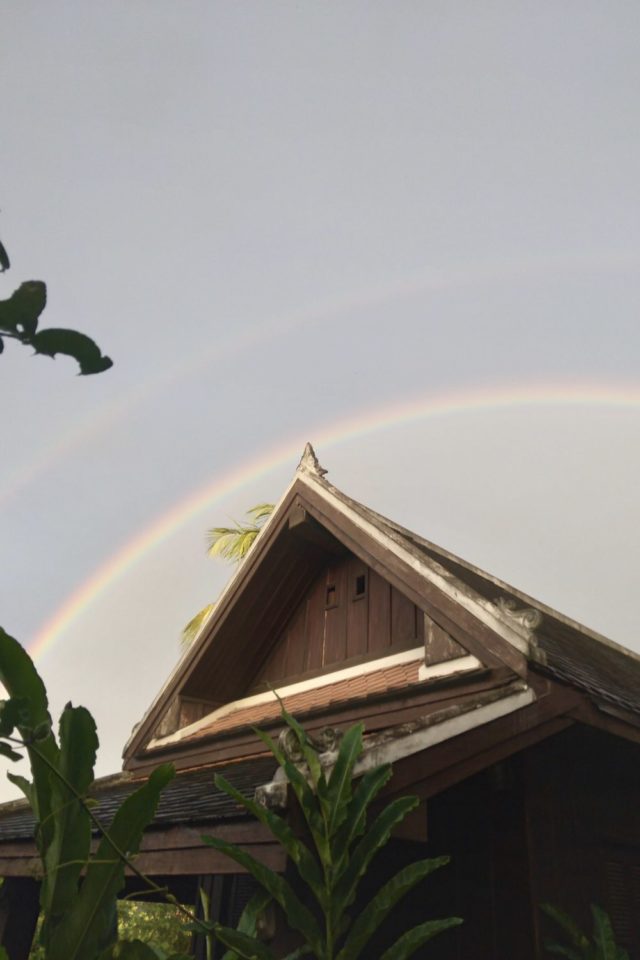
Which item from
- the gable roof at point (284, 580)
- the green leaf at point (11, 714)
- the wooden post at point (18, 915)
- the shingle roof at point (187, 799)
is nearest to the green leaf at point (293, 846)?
the shingle roof at point (187, 799)

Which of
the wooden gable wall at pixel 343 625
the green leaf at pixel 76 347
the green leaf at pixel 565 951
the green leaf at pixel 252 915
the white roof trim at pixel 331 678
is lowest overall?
the green leaf at pixel 565 951

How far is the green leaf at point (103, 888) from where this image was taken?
204cm

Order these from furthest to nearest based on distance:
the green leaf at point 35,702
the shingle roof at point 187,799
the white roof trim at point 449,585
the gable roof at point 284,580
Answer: the gable roof at point 284,580
the white roof trim at point 449,585
the shingle roof at point 187,799
the green leaf at point 35,702

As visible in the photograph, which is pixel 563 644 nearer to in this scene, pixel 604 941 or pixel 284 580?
pixel 284 580

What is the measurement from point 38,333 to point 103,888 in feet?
5.81

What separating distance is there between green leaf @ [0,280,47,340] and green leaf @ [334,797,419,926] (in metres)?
2.65

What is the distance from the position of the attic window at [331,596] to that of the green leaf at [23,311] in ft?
22.9

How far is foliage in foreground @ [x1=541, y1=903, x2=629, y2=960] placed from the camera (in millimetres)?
4238

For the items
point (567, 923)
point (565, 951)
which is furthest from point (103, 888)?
point (567, 923)

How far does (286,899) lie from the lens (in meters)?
2.98

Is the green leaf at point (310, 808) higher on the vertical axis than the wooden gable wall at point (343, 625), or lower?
lower

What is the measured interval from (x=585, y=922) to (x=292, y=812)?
9.85 feet

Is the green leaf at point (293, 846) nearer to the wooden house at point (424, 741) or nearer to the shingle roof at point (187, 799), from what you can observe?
the wooden house at point (424, 741)

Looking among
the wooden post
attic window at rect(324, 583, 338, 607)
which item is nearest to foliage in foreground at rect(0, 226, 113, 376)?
the wooden post
